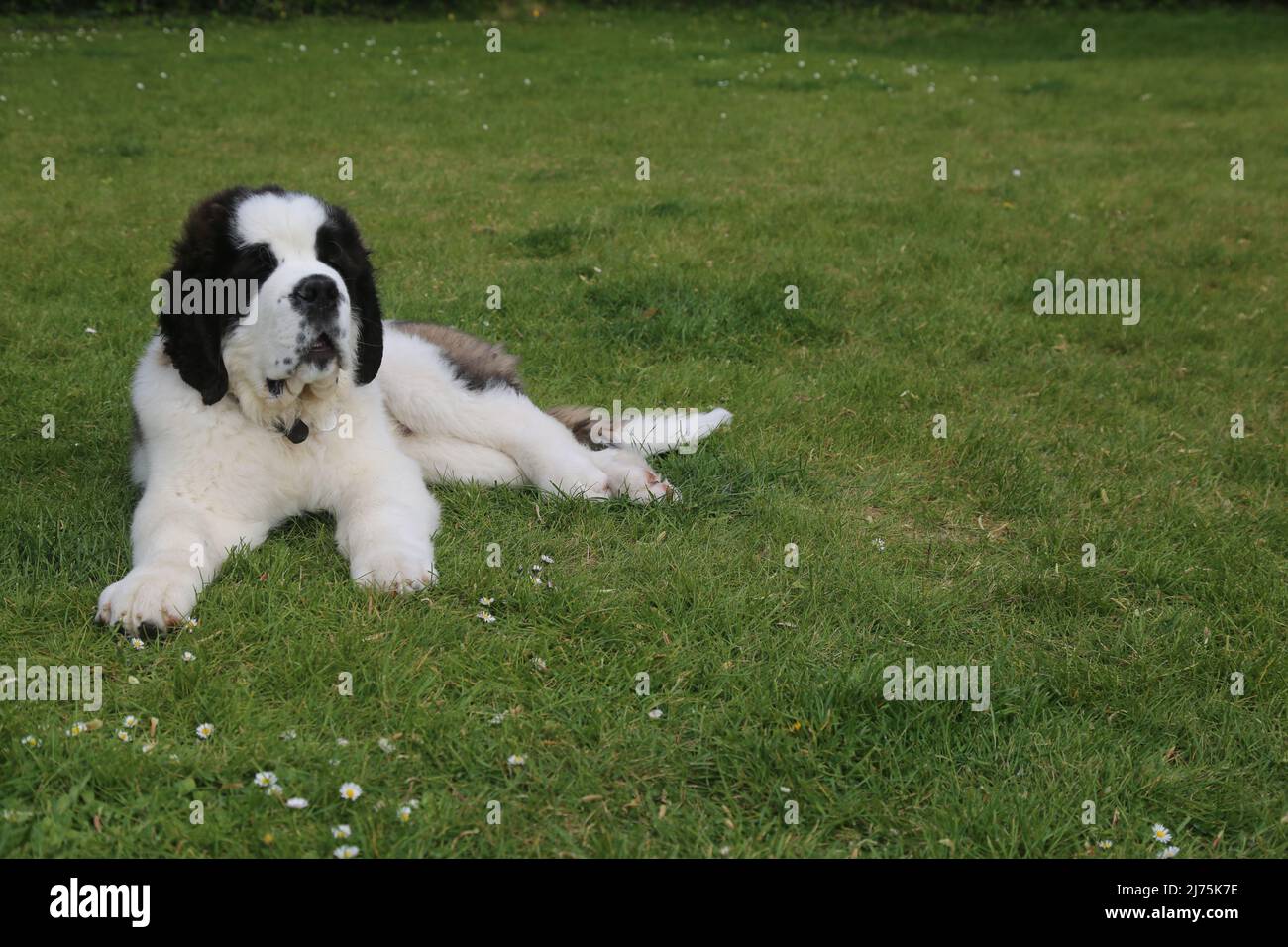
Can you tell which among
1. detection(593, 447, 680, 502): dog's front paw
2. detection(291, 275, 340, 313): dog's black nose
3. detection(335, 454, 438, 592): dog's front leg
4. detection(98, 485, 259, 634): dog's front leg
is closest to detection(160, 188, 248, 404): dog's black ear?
detection(291, 275, 340, 313): dog's black nose

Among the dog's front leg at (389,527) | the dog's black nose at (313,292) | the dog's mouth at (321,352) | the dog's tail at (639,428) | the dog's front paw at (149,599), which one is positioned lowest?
the dog's front paw at (149,599)

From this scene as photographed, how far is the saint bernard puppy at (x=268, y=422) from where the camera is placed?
3.46 m

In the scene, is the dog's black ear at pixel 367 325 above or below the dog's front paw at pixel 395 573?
above

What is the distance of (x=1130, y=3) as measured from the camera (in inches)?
756

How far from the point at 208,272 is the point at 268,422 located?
515 mm

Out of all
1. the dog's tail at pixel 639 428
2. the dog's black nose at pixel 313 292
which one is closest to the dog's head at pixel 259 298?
the dog's black nose at pixel 313 292

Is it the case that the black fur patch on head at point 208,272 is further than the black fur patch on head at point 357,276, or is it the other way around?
the black fur patch on head at point 357,276

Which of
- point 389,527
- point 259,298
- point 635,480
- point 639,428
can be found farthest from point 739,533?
point 259,298

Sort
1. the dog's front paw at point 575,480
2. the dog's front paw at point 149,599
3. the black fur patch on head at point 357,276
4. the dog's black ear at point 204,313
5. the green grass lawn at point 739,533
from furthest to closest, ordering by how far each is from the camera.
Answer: the dog's front paw at point 575,480, the black fur patch on head at point 357,276, the dog's black ear at point 204,313, the dog's front paw at point 149,599, the green grass lawn at point 739,533

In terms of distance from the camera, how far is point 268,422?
12.3 ft

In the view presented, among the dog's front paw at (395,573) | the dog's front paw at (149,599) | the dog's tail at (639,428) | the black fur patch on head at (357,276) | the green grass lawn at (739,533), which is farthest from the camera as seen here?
the dog's tail at (639,428)

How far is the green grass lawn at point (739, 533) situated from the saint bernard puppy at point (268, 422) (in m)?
0.13

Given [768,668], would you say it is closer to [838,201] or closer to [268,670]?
[268,670]

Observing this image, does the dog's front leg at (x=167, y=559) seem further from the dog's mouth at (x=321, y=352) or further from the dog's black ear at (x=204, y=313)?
the dog's mouth at (x=321, y=352)
